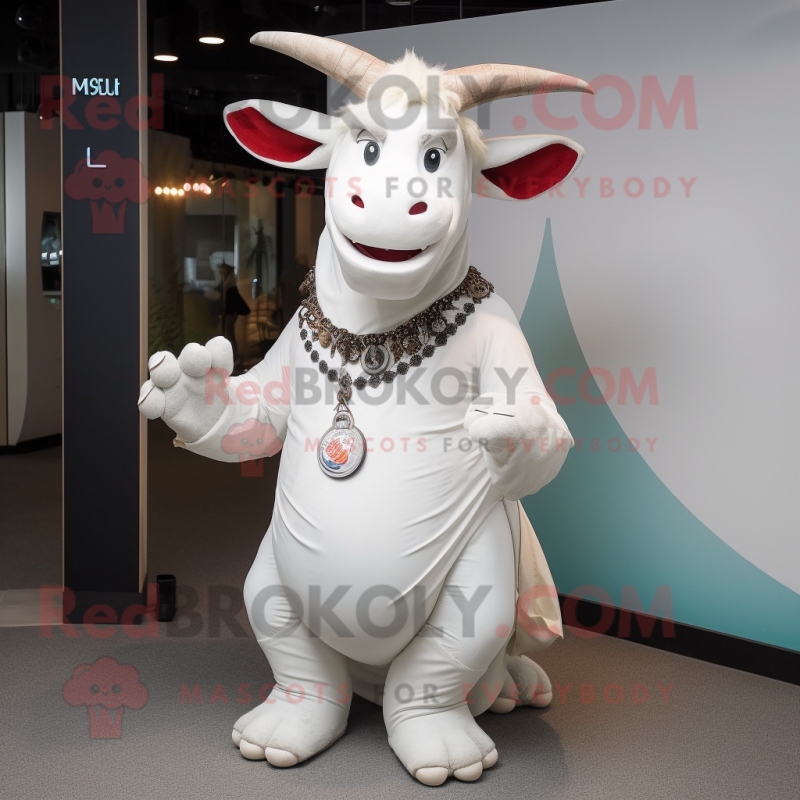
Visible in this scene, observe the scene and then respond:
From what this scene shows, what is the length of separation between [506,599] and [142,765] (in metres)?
0.92

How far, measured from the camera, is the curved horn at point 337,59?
80.4 inches

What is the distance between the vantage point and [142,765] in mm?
2193

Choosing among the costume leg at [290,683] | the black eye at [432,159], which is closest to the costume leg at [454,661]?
the costume leg at [290,683]

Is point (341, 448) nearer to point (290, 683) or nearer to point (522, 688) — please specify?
point (290, 683)

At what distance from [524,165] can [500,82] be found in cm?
25

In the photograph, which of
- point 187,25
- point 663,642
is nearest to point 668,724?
point 663,642

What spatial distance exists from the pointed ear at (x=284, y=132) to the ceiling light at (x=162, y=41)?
411 cm

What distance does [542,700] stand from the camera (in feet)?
8.36

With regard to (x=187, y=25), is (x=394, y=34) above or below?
below

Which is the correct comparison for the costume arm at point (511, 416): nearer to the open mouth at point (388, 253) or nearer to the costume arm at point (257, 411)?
the open mouth at point (388, 253)

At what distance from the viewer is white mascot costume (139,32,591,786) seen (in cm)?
198

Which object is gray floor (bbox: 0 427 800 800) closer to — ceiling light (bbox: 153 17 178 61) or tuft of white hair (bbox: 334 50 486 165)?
tuft of white hair (bbox: 334 50 486 165)

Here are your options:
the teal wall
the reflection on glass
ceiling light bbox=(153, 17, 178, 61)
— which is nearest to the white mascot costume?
the teal wall

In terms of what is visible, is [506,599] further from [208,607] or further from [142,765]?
[208,607]
